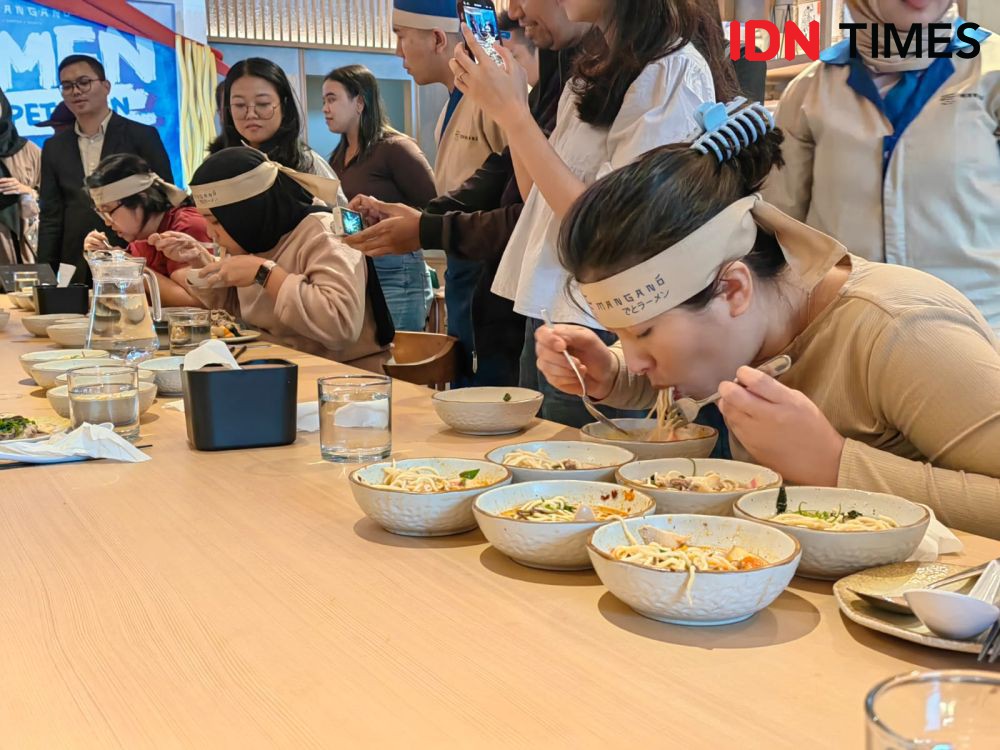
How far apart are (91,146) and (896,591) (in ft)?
18.0

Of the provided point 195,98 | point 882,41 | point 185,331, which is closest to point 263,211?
point 185,331

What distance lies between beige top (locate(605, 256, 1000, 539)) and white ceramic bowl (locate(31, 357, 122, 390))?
1454 mm

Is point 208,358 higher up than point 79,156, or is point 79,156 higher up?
point 79,156

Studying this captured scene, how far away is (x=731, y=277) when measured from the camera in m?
1.34

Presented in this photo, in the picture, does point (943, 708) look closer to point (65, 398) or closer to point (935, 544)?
point (935, 544)

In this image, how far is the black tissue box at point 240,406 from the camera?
1.63 metres

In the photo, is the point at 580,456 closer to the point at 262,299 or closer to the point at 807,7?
the point at 262,299

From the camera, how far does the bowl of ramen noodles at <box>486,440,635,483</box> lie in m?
1.26

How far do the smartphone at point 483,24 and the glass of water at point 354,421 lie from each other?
37.3 inches

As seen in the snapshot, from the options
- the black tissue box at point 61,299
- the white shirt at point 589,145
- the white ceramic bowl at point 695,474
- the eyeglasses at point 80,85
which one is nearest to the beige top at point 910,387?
the white ceramic bowl at point 695,474

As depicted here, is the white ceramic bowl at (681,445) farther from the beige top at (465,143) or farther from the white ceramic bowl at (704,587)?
the beige top at (465,143)

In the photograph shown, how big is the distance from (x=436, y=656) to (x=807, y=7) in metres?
3.75

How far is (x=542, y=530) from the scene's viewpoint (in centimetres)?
102

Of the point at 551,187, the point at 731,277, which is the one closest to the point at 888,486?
the point at 731,277
